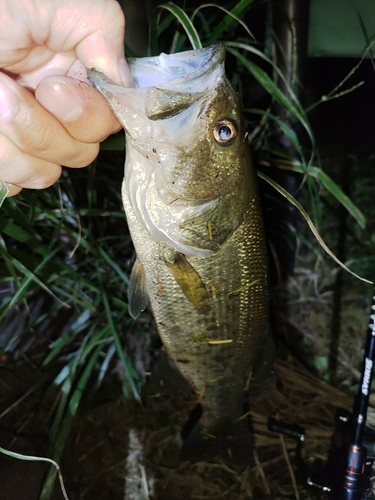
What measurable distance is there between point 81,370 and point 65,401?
248mm

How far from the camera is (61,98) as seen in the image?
92cm

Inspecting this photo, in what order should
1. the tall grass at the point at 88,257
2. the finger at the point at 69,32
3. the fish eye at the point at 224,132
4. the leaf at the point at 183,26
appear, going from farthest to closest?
the tall grass at the point at 88,257
the leaf at the point at 183,26
the fish eye at the point at 224,132
the finger at the point at 69,32

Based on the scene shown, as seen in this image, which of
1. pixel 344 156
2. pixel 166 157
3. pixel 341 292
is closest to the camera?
Result: pixel 166 157

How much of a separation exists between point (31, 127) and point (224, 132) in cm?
49

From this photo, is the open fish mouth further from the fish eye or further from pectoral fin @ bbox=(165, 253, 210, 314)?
pectoral fin @ bbox=(165, 253, 210, 314)

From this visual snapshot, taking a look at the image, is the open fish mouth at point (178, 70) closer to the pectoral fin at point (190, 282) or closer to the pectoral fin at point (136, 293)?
the pectoral fin at point (190, 282)

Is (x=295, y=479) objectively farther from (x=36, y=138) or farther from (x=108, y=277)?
(x=36, y=138)

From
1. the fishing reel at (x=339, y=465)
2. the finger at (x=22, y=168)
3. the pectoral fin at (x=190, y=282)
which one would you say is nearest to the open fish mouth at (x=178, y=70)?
the finger at (x=22, y=168)

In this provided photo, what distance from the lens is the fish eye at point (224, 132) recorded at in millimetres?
1079

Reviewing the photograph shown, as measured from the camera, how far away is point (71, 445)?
183 centimetres

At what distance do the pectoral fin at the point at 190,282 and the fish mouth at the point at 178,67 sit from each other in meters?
0.53

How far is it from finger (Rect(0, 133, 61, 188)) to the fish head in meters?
0.22

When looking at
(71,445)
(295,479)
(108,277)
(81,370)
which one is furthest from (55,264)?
(295,479)

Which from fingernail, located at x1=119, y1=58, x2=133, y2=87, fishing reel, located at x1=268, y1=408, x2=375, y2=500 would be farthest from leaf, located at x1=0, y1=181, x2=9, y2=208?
fishing reel, located at x1=268, y1=408, x2=375, y2=500
